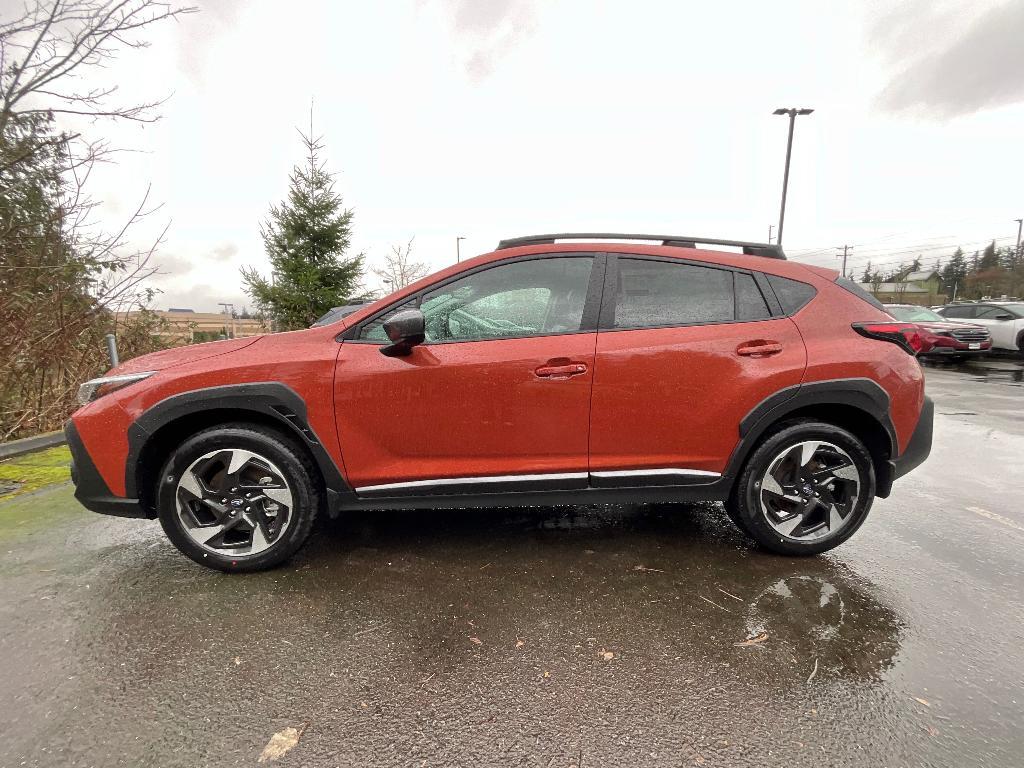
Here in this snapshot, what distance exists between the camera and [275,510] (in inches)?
99.8

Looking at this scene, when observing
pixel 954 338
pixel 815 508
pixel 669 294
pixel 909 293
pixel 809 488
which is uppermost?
pixel 909 293

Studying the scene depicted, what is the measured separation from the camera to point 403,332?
2.35m

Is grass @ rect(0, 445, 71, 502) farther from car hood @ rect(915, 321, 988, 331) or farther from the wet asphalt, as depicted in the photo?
car hood @ rect(915, 321, 988, 331)

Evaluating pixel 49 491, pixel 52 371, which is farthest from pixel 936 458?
pixel 52 371

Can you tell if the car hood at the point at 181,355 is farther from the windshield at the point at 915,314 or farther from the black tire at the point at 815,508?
the windshield at the point at 915,314

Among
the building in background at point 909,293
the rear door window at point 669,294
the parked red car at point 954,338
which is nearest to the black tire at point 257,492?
the rear door window at point 669,294

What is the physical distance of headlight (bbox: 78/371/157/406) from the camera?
2.51 m

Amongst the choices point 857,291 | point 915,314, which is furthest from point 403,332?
point 915,314

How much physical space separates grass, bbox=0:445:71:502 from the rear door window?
4551 millimetres

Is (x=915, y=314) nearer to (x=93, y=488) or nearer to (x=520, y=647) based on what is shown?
(x=520, y=647)

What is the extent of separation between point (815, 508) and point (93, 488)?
12.5 feet

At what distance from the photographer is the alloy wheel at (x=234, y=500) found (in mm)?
2484

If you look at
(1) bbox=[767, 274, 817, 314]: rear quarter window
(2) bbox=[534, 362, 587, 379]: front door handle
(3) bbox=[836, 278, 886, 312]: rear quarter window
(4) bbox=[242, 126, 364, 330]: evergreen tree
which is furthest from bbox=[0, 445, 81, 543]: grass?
(4) bbox=[242, 126, 364, 330]: evergreen tree

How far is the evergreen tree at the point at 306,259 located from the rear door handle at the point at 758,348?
699 inches
